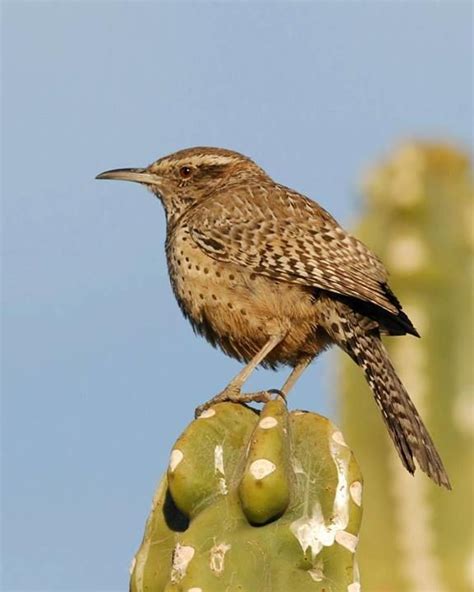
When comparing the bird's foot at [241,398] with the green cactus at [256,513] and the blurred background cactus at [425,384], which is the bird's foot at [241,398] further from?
the blurred background cactus at [425,384]

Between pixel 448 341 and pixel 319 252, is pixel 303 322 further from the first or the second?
pixel 448 341

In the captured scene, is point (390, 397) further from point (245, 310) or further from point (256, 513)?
point (256, 513)

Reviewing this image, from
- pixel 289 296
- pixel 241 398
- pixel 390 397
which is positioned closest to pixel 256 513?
pixel 241 398

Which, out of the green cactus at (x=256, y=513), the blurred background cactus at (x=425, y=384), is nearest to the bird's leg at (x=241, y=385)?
the green cactus at (x=256, y=513)

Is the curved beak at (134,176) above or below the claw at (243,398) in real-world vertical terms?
above

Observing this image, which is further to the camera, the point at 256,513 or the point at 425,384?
the point at 425,384

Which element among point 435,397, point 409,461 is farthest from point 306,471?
point 435,397

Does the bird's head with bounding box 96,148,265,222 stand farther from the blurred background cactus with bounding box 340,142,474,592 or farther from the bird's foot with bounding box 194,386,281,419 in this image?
the bird's foot with bounding box 194,386,281,419
